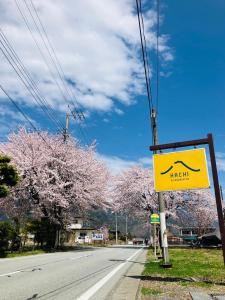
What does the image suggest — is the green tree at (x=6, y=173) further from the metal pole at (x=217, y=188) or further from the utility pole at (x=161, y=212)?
the metal pole at (x=217, y=188)

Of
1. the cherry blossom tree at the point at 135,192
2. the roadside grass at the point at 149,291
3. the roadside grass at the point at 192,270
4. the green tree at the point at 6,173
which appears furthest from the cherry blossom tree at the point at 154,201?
the roadside grass at the point at 149,291

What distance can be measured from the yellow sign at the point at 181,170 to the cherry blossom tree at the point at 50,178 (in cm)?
1674

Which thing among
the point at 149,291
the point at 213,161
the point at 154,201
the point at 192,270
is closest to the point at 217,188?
the point at 213,161

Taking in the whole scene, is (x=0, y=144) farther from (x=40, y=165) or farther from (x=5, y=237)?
(x=5, y=237)

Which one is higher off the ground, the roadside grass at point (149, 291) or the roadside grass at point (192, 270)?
the roadside grass at point (192, 270)

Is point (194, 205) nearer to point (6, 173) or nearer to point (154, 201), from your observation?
point (154, 201)

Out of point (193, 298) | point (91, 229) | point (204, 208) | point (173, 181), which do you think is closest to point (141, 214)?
point (204, 208)

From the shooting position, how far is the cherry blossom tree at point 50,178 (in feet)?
84.8

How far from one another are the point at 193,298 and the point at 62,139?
85.8 feet

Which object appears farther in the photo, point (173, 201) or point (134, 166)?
point (134, 166)

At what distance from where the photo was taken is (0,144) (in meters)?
29.1

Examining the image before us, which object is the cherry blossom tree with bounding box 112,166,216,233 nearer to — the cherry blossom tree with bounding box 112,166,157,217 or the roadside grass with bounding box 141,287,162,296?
the cherry blossom tree with bounding box 112,166,157,217

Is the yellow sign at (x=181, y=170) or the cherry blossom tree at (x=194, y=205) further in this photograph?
the cherry blossom tree at (x=194, y=205)

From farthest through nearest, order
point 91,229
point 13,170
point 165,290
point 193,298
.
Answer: point 91,229
point 13,170
point 165,290
point 193,298
